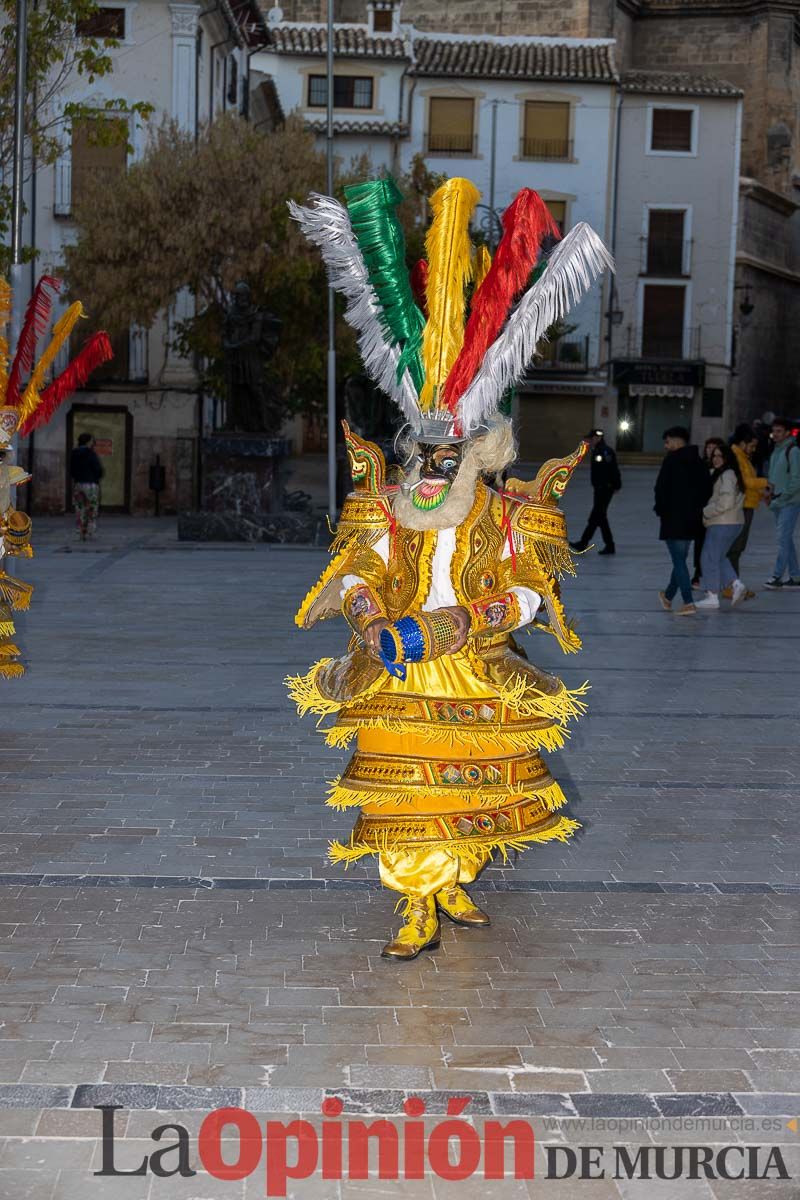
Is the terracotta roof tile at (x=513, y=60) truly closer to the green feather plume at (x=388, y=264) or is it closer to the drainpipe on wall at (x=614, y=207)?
the drainpipe on wall at (x=614, y=207)

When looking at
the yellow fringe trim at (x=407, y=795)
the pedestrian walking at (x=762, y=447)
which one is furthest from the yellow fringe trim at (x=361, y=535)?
the pedestrian walking at (x=762, y=447)

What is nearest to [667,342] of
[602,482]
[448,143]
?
[448,143]

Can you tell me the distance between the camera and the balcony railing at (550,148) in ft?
150

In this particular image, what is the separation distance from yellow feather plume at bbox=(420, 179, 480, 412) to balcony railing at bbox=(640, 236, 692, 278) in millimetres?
42645

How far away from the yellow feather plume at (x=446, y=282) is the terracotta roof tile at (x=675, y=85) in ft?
138

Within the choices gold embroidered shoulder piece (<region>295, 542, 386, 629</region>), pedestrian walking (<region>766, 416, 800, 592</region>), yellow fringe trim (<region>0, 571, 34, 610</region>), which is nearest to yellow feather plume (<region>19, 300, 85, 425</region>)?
yellow fringe trim (<region>0, 571, 34, 610</region>)

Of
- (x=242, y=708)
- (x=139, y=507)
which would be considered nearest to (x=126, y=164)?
(x=139, y=507)

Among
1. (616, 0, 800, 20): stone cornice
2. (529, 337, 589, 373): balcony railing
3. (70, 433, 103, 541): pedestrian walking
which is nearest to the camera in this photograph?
(70, 433, 103, 541): pedestrian walking

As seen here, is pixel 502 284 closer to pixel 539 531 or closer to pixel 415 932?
pixel 539 531

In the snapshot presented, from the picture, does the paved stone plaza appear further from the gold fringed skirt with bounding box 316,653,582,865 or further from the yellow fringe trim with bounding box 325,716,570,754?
the yellow fringe trim with bounding box 325,716,570,754

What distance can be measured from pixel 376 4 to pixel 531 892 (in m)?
43.2

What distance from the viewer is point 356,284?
587 centimetres

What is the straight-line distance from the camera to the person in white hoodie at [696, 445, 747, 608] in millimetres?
14750

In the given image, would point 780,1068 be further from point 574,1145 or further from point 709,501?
point 709,501
